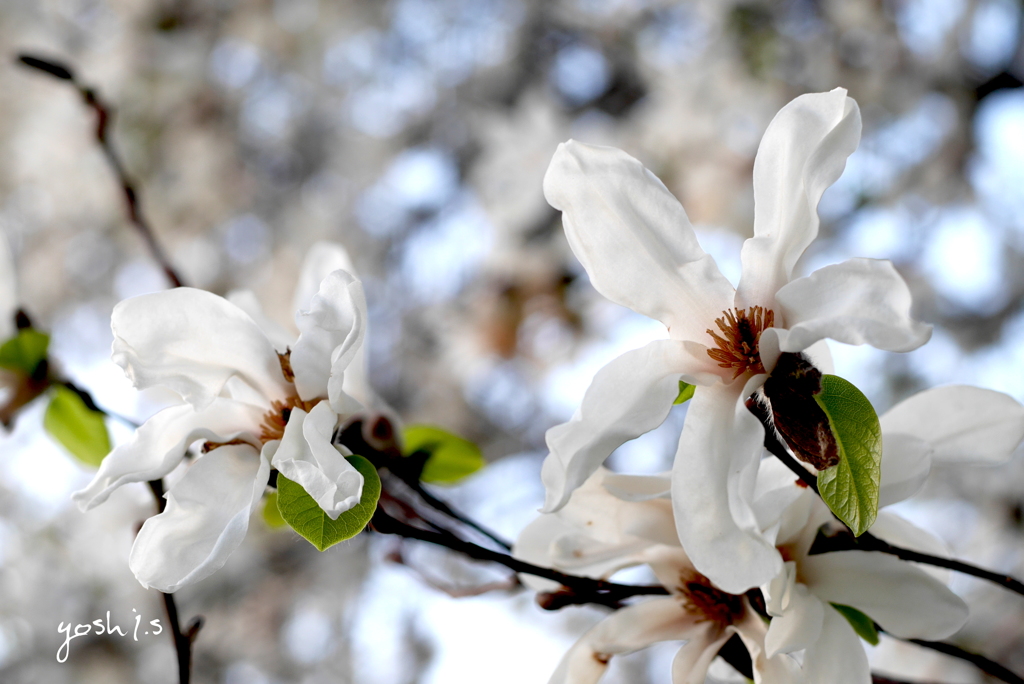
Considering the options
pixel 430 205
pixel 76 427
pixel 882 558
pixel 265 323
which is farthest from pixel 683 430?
pixel 430 205

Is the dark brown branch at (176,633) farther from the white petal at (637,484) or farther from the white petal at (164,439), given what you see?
the white petal at (637,484)

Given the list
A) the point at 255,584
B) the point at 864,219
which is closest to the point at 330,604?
the point at 255,584

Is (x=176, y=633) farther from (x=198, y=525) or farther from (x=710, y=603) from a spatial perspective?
(x=710, y=603)

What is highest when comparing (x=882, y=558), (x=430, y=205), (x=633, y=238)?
(x=633, y=238)

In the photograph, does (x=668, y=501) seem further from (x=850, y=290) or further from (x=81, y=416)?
(x=81, y=416)

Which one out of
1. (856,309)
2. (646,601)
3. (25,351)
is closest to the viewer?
(856,309)

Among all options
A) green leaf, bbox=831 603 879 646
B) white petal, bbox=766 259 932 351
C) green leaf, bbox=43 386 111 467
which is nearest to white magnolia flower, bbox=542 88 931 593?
white petal, bbox=766 259 932 351

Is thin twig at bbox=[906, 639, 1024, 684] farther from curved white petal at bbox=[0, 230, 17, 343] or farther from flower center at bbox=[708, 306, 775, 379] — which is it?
curved white petal at bbox=[0, 230, 17, 343]
